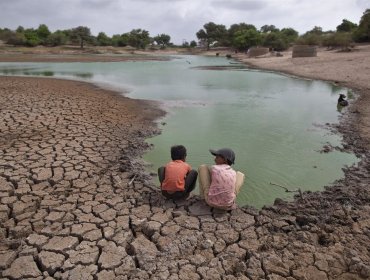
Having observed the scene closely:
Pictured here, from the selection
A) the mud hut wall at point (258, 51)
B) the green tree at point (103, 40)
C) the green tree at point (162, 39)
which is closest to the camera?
the mud hut wall at point (258, 51)

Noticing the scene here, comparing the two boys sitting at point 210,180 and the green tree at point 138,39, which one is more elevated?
the green tree at point 138,39

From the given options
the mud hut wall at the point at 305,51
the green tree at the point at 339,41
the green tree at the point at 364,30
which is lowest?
the mud hut wall at the point at 305,51

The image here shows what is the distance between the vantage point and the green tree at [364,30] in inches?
1388

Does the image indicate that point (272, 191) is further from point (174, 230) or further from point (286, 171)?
point (174, 230)

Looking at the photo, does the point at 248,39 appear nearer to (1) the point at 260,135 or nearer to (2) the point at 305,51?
(2) the point at 305,51

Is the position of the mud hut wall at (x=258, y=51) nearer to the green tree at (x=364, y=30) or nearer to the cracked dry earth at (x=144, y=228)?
the green tree at (x=364, y=30)

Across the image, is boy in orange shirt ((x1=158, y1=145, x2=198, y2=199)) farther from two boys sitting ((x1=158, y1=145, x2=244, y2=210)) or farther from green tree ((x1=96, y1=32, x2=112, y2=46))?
green tree ((x1=96, y1=32, x2=112, y2=46))

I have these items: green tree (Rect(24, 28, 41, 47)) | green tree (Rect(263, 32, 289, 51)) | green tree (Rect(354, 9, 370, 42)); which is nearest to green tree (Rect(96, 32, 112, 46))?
green tree (Rect(24, 28, 41, 47))

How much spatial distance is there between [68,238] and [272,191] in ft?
9.75

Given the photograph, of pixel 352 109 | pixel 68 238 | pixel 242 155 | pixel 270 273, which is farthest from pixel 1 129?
pixel 352 109

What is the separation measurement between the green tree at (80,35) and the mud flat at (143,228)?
234 feet

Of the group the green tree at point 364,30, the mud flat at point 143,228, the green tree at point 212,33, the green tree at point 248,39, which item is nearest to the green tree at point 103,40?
the green tree at point 212,33

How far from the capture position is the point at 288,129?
818 cm

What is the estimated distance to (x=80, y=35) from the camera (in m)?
70.6
